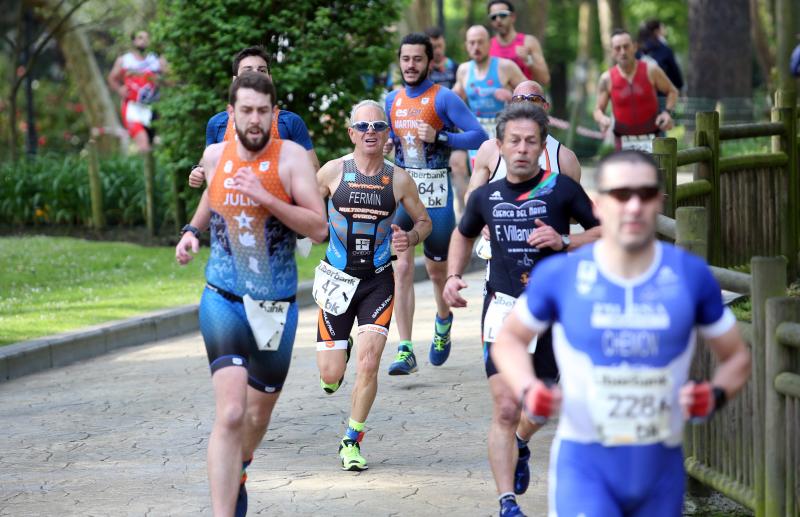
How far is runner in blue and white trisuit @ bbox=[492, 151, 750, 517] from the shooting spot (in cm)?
443

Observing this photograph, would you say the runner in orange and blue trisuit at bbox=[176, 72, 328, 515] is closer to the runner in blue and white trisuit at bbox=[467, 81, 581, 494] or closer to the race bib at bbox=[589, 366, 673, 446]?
the runner in blue and white trisuit at bbox=[467, 81, 581, 494]

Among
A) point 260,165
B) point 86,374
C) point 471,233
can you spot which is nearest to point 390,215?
point 471,233

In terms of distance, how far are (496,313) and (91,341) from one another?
233 inches

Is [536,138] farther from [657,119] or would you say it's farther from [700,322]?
[657,119]

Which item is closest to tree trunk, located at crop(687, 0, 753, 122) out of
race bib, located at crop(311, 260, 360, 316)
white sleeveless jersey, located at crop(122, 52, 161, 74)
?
white sleeveless jersey, located at crop(122, 52, 161, 74)

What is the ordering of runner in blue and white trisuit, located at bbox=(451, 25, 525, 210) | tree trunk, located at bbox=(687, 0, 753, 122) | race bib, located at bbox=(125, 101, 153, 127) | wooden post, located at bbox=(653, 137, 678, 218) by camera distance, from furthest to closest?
tree trunk, located at bbox=(687, 0, 753, 122), race bib, located at bbox=(125, 101, 153, 127), runner in blue and white trisuit, located at bbox=(451, 25, 525, 210), wooden post, located at bbox=(653, 137, 678, 218)

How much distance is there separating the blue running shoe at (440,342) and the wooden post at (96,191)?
9.40 m

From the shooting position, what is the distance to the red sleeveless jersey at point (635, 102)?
1488cm

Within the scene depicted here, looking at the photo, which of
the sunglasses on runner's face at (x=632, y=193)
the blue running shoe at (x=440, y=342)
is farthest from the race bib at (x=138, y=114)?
the sunglasses on runner's face at (x=632, y=193)

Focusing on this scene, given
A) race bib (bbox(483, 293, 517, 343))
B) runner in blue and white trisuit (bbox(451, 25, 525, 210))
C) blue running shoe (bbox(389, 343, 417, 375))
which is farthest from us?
runner in blue and white trisuit (bbox(451, 25, 525, 210))

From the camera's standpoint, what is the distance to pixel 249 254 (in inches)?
251

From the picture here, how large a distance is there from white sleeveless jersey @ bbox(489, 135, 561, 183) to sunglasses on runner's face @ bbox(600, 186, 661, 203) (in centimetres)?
293

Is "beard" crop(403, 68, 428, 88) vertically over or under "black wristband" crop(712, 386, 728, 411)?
over

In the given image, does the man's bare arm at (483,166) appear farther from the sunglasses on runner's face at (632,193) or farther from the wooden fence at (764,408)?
the sunglasses on runner's face at (632,193)
